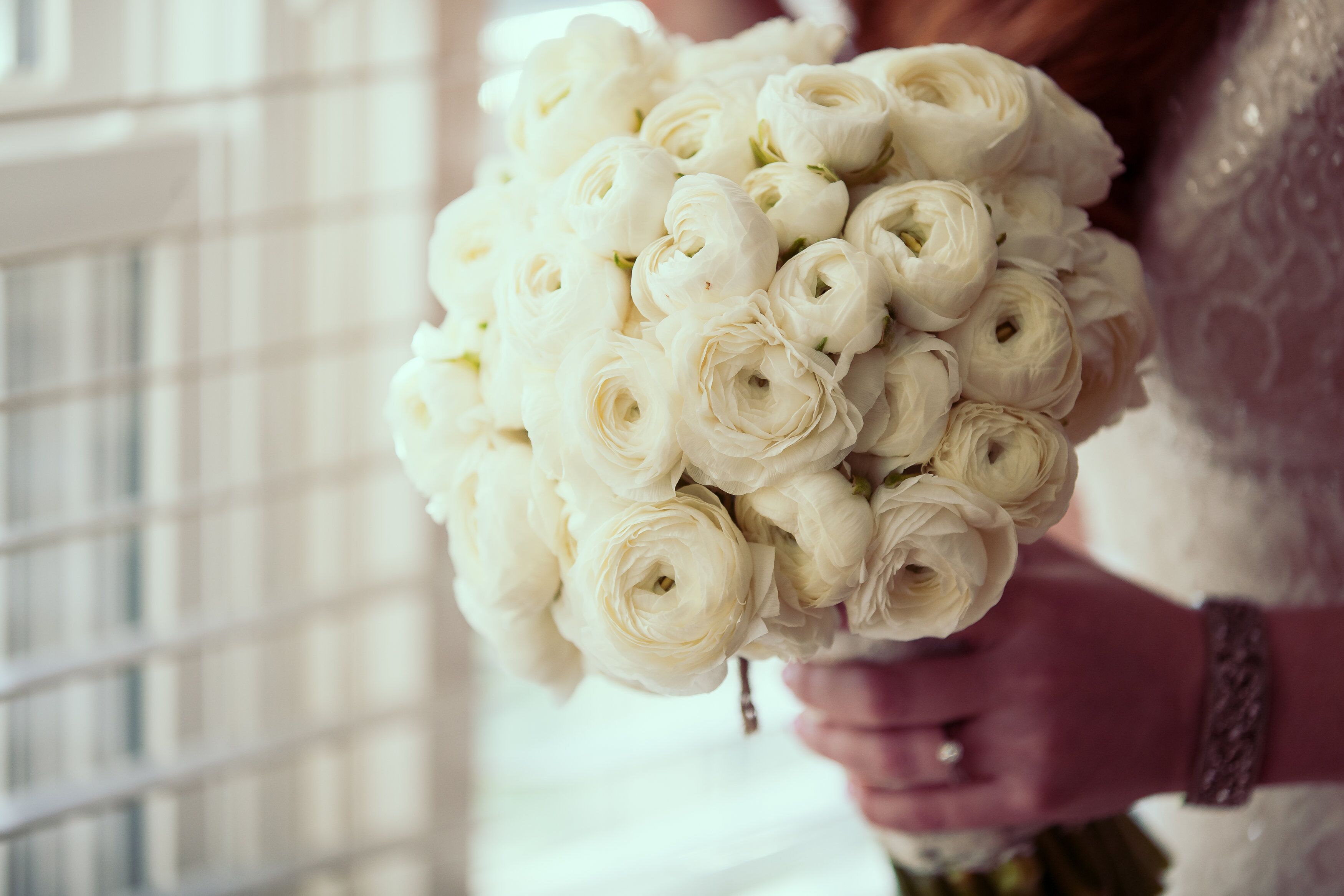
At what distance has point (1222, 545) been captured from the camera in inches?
34.8

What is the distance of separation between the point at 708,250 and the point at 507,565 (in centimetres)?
18

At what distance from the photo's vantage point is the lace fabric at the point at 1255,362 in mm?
696

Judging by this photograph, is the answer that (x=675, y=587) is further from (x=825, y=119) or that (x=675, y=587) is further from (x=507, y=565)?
(x=825, y=119)

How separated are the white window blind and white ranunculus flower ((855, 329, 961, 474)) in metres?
0.70

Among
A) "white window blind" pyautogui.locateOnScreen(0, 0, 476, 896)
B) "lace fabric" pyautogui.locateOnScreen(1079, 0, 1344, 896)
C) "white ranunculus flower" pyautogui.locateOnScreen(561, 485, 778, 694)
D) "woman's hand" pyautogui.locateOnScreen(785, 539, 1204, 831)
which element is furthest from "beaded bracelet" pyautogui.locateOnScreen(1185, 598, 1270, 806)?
"white window blind" pyautogui.locateOnScreen(0, 0, 476, 896)

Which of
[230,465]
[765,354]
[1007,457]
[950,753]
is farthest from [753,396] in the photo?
[230,465]

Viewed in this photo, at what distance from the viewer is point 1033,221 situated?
49cm

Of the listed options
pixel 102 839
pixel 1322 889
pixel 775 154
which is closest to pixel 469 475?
pixel 775 154

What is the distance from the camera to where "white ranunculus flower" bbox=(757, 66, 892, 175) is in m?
0.45

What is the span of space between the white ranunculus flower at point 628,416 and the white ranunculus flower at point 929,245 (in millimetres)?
113

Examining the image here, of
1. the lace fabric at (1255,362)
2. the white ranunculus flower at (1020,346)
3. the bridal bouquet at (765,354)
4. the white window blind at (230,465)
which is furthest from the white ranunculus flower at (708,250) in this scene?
the white window blind at (230,465)

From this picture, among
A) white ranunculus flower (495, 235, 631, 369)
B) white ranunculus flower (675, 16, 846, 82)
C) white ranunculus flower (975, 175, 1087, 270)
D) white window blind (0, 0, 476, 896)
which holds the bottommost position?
white window blind (0, 0, 476, 896)

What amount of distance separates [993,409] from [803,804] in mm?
1324

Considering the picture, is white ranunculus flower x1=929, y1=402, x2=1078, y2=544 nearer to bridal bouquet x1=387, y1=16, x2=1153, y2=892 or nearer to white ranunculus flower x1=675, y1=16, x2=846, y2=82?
bridal bouquet x1=387, y1=16, x2=1153, y2=892
